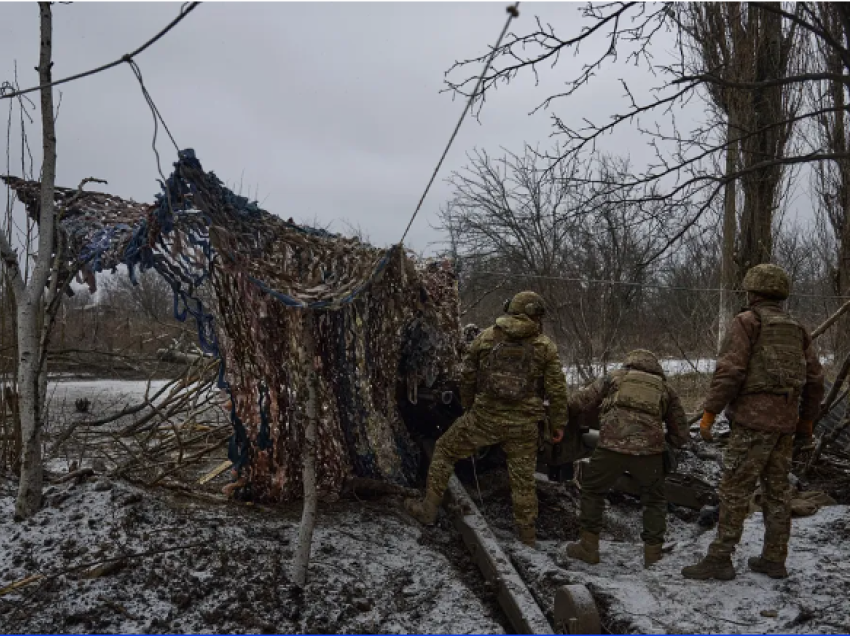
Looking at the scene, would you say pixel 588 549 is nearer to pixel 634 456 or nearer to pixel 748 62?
pixel 634 456

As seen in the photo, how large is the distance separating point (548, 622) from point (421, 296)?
2337mm

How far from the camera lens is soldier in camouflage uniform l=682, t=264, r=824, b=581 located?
14.0ft

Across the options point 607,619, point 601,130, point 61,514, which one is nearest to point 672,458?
point 607,619

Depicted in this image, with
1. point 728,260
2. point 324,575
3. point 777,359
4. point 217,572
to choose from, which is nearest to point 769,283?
point 777,359

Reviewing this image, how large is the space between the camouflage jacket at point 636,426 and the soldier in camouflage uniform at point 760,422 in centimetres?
42

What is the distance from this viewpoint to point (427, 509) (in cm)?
520

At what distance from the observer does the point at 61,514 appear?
174 inches

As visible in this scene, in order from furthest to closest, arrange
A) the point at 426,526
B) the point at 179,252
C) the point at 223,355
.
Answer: the point at 426,526
the point at 223,355
the point at 179,252

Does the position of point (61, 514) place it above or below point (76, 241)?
below

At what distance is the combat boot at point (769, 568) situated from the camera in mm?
4289

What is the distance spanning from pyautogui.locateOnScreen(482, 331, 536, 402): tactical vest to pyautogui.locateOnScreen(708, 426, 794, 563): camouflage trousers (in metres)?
1.44

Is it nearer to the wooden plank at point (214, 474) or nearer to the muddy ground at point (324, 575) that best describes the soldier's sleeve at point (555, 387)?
Result: the muddy ground at point (324, 575)

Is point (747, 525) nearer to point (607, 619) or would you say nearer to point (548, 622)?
point (607, 619)

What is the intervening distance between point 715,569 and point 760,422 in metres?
0.96
